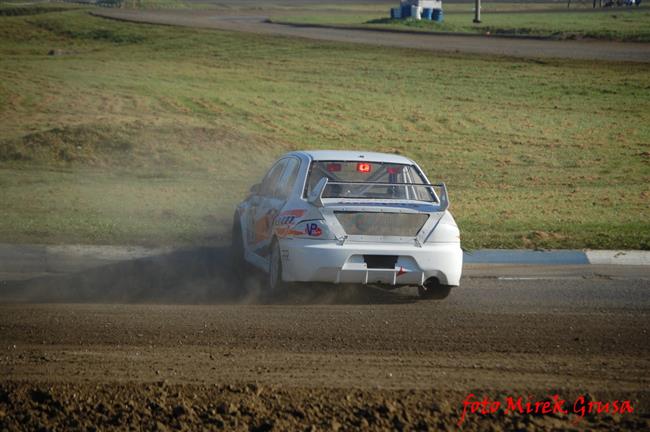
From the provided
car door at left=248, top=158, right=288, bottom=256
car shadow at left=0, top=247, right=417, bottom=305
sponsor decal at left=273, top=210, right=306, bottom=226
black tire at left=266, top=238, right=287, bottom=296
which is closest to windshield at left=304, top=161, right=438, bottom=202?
sponsor decal at left=273, top=210, right=306, bottom=226

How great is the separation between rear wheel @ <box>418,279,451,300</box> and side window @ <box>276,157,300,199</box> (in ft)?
5.60

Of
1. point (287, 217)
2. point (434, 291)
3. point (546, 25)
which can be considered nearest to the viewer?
point (287, 217)

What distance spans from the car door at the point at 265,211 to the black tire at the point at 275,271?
324 mm

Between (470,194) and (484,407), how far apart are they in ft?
41.8

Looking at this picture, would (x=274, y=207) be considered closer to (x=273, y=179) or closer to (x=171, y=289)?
(x=273, y=179)

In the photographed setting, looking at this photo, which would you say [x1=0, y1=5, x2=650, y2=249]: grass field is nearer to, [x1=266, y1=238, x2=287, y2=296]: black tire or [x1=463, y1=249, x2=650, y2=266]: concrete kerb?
[x1=463, y1=249, x2=650, y2=266]: concrete kerb

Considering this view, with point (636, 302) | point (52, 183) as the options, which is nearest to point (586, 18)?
point (52, 183)

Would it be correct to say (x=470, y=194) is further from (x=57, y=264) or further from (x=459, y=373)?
(x=459, y=373)

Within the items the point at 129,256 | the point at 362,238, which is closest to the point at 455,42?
the point at 129,256

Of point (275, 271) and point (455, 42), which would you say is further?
point (455, 42)

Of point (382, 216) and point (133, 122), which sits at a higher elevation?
point (382, 216)

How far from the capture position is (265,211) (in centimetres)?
1100

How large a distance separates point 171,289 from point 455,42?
40876 mm

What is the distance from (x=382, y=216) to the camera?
9.80 meters
